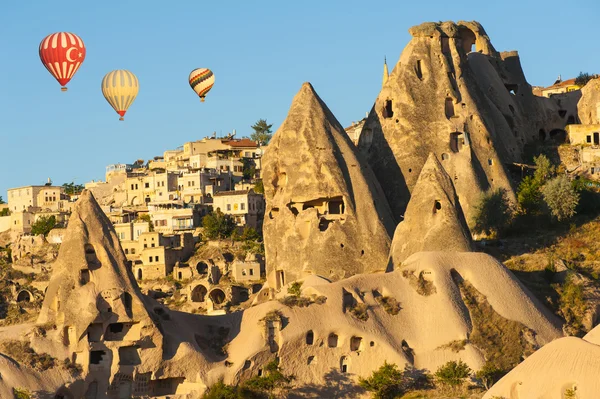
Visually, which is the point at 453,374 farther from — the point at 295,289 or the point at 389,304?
the point at 295,289

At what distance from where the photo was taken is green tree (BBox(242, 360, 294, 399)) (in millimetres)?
64938

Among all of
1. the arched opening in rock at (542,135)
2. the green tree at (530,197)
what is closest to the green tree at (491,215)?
the green tree at (530,197)

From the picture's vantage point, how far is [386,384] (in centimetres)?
6481

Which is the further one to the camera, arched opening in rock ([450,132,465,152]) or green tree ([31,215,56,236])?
green tree ([31,215,56,236])

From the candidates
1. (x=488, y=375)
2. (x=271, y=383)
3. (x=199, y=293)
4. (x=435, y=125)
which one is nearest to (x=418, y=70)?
(x=435, y=125)

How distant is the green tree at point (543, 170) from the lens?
8669cm

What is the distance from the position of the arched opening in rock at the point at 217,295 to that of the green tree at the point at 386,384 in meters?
29.3

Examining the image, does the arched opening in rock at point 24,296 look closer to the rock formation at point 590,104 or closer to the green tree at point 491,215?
the green tree at point 491,215

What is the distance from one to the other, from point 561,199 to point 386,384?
21530mm

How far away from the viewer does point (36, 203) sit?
139500mm

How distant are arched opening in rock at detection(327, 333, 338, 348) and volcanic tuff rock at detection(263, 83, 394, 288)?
846 cm

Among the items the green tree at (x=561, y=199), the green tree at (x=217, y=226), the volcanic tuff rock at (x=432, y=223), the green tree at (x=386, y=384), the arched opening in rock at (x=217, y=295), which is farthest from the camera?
the green tree at (x=217, y=226)

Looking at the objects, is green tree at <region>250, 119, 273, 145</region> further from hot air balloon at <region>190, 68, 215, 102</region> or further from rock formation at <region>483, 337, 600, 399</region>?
rock formation at <region>483, 337, 600, 399</region>

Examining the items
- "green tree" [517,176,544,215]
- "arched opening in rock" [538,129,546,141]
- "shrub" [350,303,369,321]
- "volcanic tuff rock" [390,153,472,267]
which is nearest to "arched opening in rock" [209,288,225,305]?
"green tree" [517,176,544,215]
